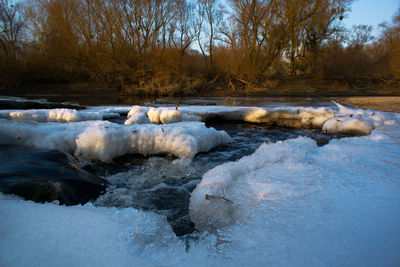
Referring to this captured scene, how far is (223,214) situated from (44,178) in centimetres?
154

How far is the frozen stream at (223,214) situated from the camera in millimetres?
959

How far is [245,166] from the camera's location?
2.08m

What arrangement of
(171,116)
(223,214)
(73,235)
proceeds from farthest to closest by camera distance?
(171,116) → (223,214) → (73,235)

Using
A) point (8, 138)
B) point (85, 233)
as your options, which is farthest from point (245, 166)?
point (8, 138)

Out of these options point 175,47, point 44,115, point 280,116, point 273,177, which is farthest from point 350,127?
point 175,47

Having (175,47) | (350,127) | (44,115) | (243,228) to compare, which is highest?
(175,47)

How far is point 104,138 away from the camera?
9.21 feet

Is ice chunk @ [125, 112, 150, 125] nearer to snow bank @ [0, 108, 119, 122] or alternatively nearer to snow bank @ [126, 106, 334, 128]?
snow bank @ [126, 106, 334, 128]

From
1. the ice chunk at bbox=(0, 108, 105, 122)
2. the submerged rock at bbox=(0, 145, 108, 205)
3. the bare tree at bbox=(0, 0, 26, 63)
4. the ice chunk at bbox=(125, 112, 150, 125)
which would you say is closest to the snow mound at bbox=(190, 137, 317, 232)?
the submerged rock at bbox=(0, 145, 108, 205)

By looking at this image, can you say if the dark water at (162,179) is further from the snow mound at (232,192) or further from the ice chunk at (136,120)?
the ice chunk at (136,120)

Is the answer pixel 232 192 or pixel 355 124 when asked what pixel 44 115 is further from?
pixel 355 124

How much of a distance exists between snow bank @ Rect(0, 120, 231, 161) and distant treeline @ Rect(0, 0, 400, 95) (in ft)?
42.4

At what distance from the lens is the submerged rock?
151 centimetres

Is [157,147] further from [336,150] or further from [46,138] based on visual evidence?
[336,150]
